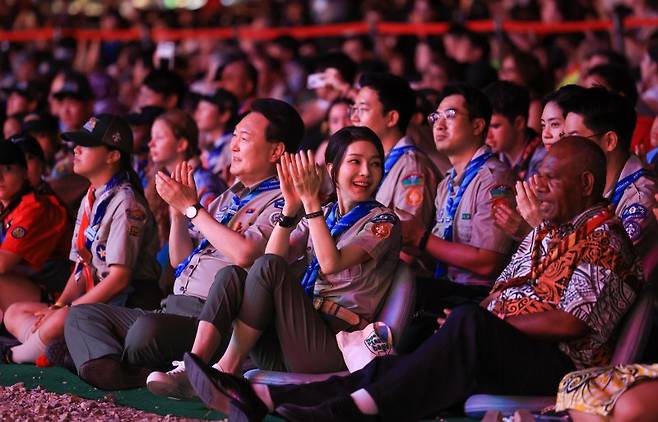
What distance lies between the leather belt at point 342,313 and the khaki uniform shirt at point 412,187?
1292 millimetres

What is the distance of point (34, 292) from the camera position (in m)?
7.24

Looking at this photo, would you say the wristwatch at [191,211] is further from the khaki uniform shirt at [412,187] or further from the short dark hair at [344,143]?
the khaki uniform shirt at [412,187]

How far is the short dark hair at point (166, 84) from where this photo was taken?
383 inches

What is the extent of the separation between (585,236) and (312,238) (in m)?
1.13

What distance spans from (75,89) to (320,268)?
5368 millimetres

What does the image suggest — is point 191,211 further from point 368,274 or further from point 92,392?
point 92,392

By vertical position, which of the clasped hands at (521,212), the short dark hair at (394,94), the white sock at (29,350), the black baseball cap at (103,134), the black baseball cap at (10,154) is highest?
the short dark hair at (394,94)

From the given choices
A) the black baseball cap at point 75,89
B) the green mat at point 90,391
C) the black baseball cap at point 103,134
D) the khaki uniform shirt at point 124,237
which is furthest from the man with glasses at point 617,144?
the black baseball cap at point 75,89

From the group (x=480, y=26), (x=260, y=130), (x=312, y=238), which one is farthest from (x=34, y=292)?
(x=480, y=26)

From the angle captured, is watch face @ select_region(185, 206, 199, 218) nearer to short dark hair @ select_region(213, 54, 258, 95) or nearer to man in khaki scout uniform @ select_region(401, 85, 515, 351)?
man in khaki scout uniform @ select_region(401, 85, 515, 351)

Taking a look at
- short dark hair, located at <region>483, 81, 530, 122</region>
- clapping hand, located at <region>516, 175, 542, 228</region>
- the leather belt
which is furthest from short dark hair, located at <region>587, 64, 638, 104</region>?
the leather belt

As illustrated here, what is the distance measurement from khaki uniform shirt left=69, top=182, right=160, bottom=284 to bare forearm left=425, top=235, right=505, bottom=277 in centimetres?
150

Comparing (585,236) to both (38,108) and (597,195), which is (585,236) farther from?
(38,108)

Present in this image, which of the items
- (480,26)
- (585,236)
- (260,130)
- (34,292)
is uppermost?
(480,26)
